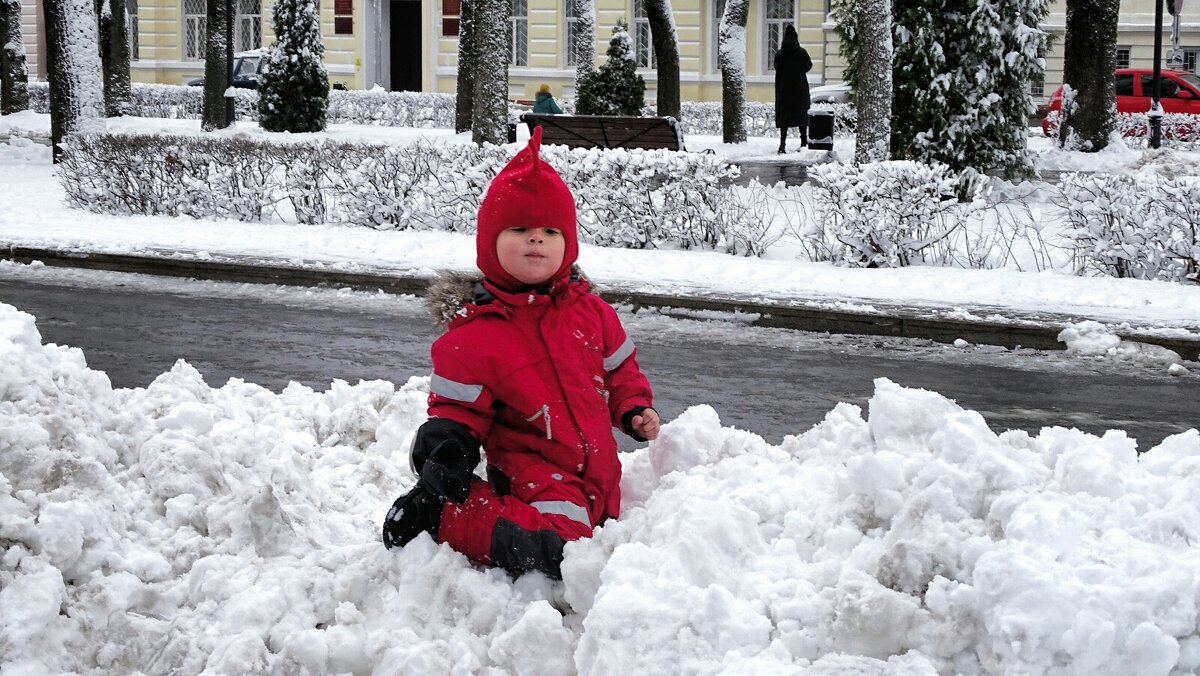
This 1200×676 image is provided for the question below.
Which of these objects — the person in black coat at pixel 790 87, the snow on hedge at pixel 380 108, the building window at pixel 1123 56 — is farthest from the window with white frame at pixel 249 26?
the building window at pixel 1123 56

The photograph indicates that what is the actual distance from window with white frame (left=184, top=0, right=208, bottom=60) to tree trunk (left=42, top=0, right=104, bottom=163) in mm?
24594

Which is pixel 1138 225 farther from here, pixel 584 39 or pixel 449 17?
pixel 449 17

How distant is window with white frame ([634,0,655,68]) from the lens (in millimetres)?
40781

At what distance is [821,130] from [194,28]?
25.9 metres

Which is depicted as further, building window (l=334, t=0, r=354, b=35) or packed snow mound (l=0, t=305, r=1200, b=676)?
building window (l=334, t=0, r=354, b=35)

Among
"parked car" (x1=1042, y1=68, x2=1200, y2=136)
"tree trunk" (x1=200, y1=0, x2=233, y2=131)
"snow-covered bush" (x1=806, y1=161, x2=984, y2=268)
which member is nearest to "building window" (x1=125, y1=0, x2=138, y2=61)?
"tree trunk" (x1=200, y1=0, x2=233, y2=131)

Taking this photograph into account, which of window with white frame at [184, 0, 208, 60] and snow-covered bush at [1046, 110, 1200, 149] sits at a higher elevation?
window with white frame at [184, 0, 208, 60]

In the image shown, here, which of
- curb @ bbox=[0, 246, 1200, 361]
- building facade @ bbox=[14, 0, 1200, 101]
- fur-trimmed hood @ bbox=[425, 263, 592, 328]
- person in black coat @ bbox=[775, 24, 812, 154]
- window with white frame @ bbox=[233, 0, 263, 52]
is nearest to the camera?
fur-trimmed hood @ bbox=[425, 263, 592, 328]

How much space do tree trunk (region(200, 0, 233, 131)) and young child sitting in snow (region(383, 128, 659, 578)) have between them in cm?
2542

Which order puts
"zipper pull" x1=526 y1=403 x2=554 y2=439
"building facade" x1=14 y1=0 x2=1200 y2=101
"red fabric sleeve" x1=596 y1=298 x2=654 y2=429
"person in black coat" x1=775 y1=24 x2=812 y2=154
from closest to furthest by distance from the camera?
"zipper pull" x1=526 y1=403 x2=554 y2=439 → "red fabric sleeve" x1=596 y1=298 x2=654 y2=429 → "person in black coat" x1=775 y1=24 x2=812 y2=154 → "building facade" x1=14 y1=0 x2=1200 y2=101

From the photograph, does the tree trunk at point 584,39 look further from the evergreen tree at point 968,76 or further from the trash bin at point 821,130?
the evergreen tree at point 968,76

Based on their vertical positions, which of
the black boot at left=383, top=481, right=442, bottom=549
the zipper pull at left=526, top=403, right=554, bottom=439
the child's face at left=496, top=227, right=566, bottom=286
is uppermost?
the child's face at left=496, top=227, right=566, bottom=286

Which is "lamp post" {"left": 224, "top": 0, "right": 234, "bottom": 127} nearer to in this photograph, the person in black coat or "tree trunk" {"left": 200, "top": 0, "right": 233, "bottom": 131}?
"tree trunk" {"left": 200, "top": 0, "right": 233, "bottom": 131}

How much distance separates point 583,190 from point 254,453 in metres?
8.83
